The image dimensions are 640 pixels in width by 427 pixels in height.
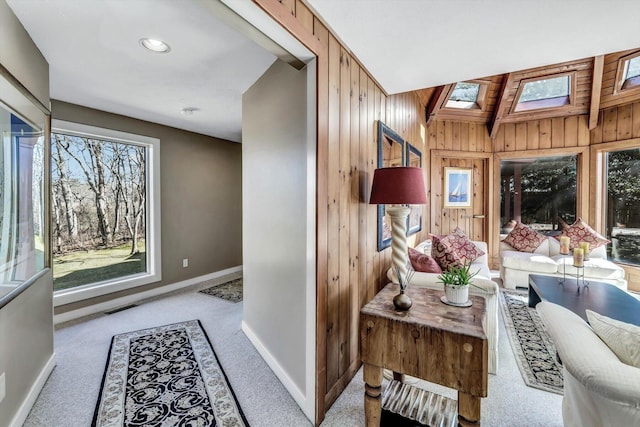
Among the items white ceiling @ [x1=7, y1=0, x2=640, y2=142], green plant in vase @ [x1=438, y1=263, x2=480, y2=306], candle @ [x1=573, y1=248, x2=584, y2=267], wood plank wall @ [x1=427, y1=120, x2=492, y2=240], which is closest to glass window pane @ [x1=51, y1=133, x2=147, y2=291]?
white ceiling @ [x1=7, y1=0, x2=640, y2=142]

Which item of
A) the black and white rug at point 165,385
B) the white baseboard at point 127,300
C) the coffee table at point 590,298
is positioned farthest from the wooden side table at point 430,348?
the white baseboard at point 127,300

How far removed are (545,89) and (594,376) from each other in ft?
17.0

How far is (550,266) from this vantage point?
3.75 m

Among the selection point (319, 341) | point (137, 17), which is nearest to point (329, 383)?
point (319, 341)

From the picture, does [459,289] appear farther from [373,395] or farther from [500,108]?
[500,108]

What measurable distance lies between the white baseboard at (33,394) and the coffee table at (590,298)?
3676 millimetres

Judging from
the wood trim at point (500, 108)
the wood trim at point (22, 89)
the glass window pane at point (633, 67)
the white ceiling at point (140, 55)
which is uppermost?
the glass window pane at point (633, 67)

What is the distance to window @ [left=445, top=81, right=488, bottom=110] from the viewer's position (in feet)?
14.9

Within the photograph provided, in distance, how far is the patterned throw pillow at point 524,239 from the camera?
14.5 ft

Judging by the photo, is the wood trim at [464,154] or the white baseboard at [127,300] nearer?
the white baseboard at [127,300]

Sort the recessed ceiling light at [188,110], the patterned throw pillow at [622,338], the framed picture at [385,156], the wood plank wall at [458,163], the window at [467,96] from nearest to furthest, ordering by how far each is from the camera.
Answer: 1. the patterned throw pillow at [622,338]
2. the framed picture at [385,156]
3. the recessed ceiling light at [188,110]
4. the window at [467,96]
5. the wood plank wall at [458,163]

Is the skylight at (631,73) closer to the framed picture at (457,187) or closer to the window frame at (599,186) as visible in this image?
the window frame at (599,186)

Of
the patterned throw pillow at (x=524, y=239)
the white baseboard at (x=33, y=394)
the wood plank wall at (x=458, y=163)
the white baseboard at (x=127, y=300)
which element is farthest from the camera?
the wood plank wall at (x=458, y=163)

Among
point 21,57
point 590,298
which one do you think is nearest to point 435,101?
point 590,298
